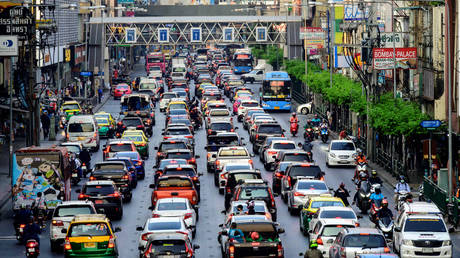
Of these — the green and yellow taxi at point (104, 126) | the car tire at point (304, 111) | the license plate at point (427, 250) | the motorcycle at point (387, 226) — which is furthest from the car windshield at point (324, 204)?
the car tire at point (304, 111)

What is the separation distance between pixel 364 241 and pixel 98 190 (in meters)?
13.5

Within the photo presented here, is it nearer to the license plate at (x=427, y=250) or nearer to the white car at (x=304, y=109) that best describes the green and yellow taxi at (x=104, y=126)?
the white car at (x=304, y=109)

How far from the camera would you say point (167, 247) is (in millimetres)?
28312

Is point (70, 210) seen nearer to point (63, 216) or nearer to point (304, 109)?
point (63, 216)

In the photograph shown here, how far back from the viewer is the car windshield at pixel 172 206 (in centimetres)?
3566

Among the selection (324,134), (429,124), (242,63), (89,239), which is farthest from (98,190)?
(242,63)

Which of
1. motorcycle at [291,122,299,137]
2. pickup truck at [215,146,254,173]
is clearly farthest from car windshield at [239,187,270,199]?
motorcycle at [291,122,299,137]

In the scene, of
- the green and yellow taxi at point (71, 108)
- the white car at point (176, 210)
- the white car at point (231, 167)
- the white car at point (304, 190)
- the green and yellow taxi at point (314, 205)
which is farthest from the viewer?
the green and yellow taxi at point (71, 108)

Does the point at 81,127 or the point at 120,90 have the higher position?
the point at 120,90

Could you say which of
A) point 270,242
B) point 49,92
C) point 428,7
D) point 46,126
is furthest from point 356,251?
point 49,92

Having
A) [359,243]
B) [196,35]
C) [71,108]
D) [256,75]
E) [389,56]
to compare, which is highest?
[196,35]

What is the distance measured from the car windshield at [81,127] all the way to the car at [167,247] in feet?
115

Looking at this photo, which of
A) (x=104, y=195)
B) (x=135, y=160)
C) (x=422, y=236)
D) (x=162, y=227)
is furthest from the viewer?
(x=135, y=160)

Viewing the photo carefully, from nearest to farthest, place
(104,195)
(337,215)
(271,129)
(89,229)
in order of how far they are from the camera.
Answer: (89,229)
(337,215)
(104,195)
(271,129)
